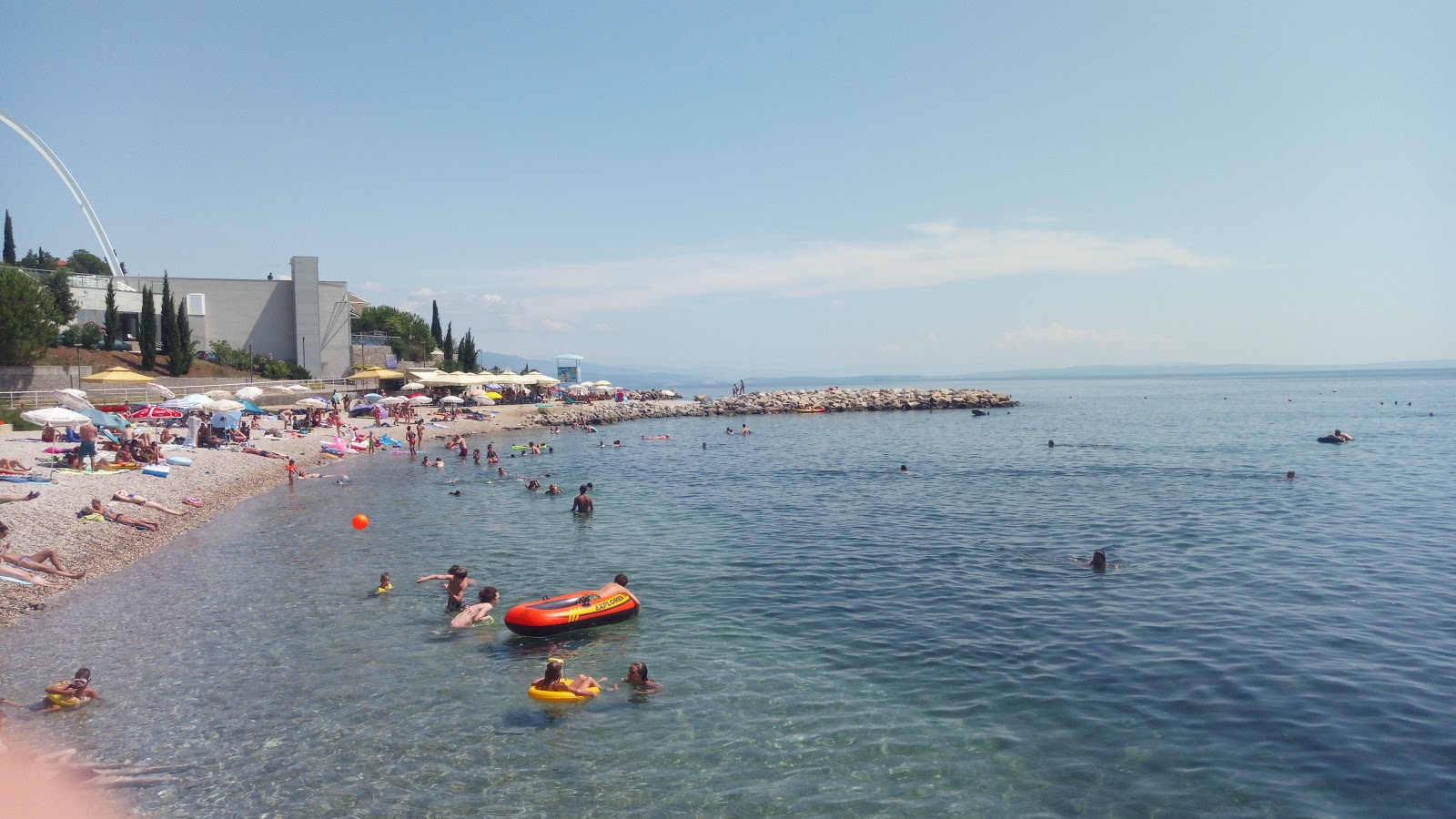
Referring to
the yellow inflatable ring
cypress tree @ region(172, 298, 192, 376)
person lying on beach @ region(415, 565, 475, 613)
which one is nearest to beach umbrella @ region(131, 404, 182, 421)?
cypress tree @ region(172, 298, 192, 376)

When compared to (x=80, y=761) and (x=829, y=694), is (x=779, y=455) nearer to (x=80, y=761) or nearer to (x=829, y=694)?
(x=829, y=694)

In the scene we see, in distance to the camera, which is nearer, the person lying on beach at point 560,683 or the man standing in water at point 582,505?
the person lying on beach at point 560,683

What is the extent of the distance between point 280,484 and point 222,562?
12.1 meters

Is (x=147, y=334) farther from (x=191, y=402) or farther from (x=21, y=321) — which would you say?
(x=191, y=402)

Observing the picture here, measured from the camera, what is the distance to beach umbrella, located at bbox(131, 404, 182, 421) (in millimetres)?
34669

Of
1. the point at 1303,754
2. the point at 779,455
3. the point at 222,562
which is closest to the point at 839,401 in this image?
the point at 779,455

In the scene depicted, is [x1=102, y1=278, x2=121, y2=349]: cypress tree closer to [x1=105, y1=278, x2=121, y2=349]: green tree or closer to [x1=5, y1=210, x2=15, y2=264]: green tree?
[x1=105, y1=278, x2=121, y2=349]: green tree

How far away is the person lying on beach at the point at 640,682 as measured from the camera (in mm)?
10664

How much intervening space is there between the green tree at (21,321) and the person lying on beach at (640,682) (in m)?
42.4

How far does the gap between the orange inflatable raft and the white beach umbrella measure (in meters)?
34.5

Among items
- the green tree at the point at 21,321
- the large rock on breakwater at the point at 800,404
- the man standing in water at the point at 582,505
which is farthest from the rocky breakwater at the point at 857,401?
the man standing in water at the point at 582,505

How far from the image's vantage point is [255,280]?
61094 mm

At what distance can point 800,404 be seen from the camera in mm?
75625

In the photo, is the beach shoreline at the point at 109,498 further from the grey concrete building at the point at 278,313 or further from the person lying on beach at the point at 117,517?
the grey concrete building at the point at 278,313
